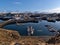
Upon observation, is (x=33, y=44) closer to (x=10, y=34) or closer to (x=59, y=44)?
(x=59, y=44)

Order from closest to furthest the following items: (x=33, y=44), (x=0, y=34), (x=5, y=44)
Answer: (x=5, y=44), (x=33, y=44), (x=0, y=34)

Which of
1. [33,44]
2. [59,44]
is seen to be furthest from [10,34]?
[59,44]

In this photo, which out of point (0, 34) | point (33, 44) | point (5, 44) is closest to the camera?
point (5, 44)

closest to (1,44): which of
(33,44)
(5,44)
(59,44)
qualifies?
(5,44)

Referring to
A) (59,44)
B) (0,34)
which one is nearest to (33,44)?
(59,44)

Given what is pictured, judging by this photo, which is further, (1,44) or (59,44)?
(59,44)

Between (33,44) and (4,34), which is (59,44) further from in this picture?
(4,34)

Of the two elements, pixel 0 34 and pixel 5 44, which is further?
pixel 0 34

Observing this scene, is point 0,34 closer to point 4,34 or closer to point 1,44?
point 4,34

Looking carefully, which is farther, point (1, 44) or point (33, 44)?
point (33, 44)
